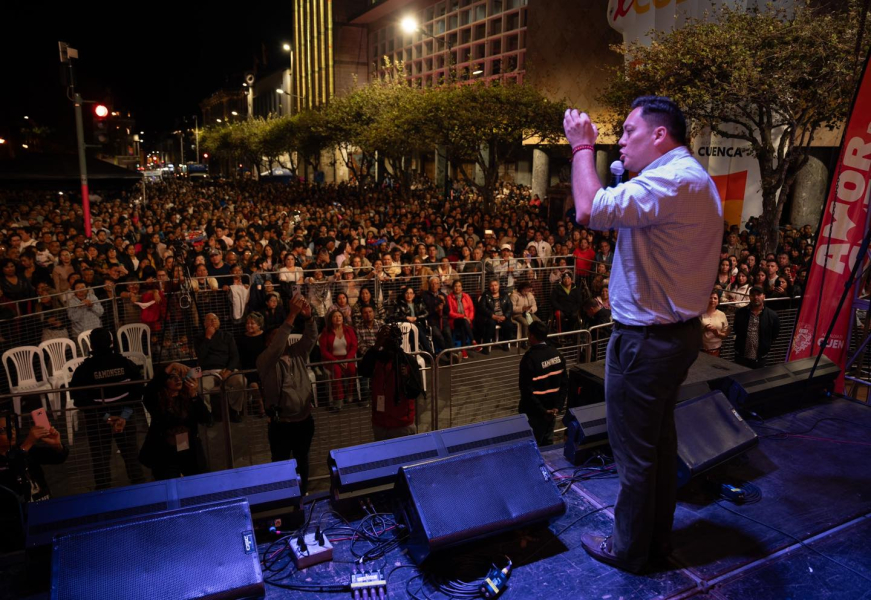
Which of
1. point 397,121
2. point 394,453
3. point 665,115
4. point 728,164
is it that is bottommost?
point 394,453

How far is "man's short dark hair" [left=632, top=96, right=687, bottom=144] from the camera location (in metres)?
2.54

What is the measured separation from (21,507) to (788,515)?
168 inches

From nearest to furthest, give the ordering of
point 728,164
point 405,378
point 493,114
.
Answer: point 405,378 → point 728,164 → point 493,114

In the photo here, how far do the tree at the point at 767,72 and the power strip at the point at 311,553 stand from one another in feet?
38.4

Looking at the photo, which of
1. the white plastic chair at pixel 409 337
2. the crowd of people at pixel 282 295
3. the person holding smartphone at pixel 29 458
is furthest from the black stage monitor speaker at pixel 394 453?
the white plastic chair at pixel 409 337

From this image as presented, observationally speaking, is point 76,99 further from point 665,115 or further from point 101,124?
point 665,115

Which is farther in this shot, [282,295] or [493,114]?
[493,114]

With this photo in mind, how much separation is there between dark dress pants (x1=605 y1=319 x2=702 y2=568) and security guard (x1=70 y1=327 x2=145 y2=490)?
14.6 feet

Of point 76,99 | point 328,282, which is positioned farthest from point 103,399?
point 76,99

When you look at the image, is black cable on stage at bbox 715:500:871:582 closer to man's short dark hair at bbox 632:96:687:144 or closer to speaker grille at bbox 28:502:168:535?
man's short dark hair at bbox 632:96:687:144

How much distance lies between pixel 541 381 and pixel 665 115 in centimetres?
324

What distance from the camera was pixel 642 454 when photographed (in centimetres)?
266

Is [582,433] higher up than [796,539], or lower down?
higher up

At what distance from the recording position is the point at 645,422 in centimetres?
262
